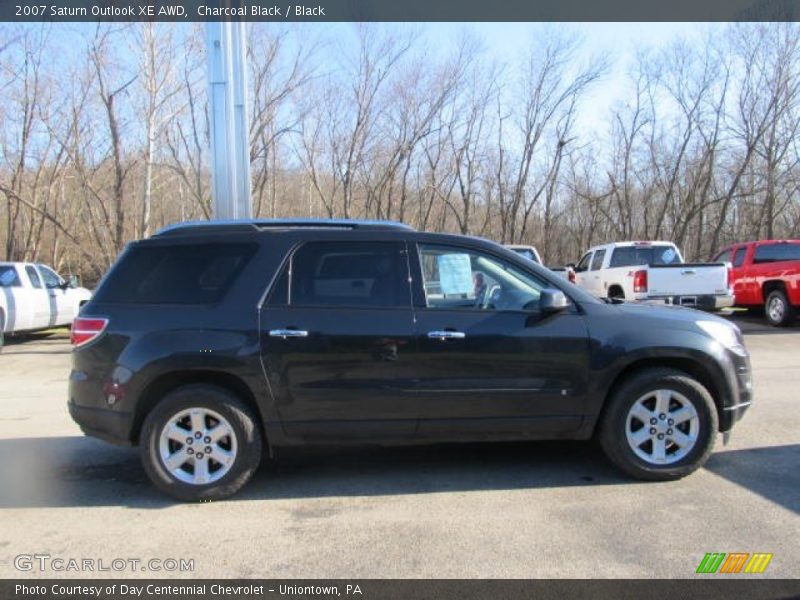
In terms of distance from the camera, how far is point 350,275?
185 inches

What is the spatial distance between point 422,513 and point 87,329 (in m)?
2.65

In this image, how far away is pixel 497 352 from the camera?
15.0 ft

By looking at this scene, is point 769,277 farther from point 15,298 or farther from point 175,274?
point 15,298

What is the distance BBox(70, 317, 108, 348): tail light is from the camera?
4.54 meters

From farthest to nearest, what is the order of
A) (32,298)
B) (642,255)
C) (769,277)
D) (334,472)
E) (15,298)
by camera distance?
(642,255)
(769,277)
(32,298)
(15,298)
(334,472)

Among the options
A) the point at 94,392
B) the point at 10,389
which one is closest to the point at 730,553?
the point at 94,392

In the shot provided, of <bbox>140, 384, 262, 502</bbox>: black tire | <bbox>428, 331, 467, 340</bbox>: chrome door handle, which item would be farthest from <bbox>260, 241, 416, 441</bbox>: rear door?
<bbox>140, 384, 262, 502</bbox>: black tire

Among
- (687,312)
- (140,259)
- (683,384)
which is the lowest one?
(683,384)

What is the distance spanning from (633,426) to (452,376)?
1.41m

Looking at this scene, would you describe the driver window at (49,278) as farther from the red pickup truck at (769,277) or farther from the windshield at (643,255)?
the red pickup truck at (769,277)

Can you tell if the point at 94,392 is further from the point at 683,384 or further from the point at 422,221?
the point at 422,221

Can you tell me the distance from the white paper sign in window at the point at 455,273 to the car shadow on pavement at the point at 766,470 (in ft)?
7.80

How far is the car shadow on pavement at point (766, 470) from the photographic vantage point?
442 centimetres

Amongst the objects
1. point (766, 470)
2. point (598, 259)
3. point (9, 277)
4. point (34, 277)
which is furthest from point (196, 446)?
point (598, 259)
